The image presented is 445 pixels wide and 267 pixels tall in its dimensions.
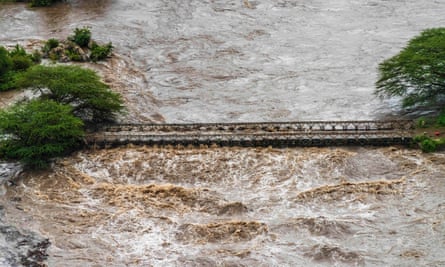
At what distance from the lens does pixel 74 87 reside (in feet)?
95.6

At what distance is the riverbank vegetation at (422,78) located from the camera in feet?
94.4

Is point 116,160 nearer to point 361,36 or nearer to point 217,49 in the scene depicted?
point 217,49

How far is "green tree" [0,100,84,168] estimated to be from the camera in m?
26.5

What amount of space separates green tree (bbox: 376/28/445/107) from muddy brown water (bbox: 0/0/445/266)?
1.52 meters

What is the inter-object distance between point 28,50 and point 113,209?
857 inches

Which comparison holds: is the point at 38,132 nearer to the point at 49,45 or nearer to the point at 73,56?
the point at 73,56

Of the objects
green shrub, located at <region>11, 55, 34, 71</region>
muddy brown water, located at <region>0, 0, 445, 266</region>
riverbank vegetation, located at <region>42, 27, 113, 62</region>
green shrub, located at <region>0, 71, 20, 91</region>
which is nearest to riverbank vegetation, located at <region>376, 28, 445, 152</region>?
muddy brown water, located at <region>0, 0, 445, 266</region>

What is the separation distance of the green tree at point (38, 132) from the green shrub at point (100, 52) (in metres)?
11.7

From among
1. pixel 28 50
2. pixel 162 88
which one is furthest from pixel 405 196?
pixel 28 50

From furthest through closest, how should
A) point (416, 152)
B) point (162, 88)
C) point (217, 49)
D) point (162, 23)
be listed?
point (162, 23) → point (217, 49) → point (162, 88) → point (416, 152)

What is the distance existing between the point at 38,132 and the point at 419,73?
16891 millimetres

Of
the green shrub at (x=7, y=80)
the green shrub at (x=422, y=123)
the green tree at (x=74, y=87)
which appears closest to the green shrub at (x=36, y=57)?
the green shrub at (x=7, y=80)

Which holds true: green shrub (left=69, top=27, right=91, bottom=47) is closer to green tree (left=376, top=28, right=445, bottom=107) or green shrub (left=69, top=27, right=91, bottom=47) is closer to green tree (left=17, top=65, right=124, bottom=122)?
green tree (left=17, top=65, right=124, bottom=122)

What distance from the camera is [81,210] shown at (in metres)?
23.7
